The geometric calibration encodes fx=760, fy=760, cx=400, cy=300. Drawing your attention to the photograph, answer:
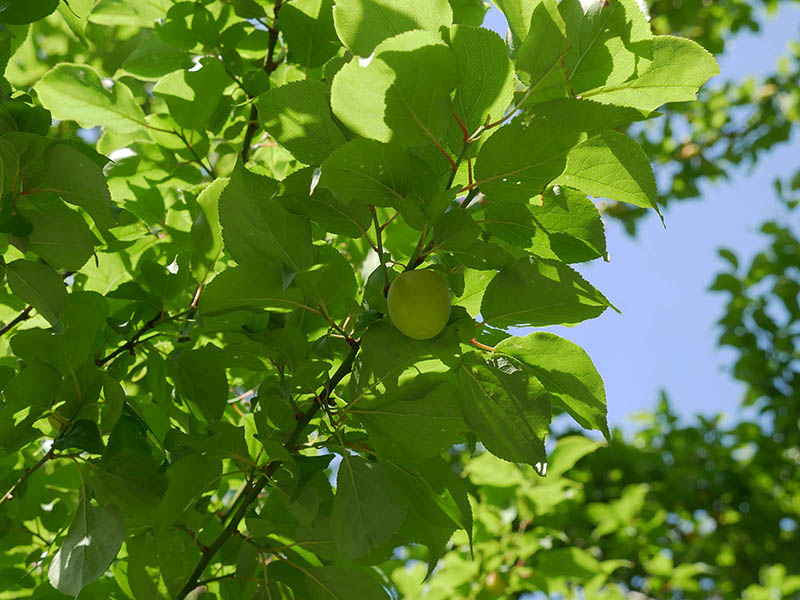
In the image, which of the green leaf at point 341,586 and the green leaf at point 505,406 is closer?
Answer: the green leaf at point 505,406

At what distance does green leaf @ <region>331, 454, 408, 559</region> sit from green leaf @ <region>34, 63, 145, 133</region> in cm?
69

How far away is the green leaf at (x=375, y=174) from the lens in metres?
0.62

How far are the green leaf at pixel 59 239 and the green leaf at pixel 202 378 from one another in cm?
16

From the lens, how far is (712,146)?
3.89 meters

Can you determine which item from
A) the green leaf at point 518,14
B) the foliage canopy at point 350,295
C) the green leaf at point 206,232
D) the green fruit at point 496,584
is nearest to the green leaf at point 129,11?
the foliage canopy at point 350,295

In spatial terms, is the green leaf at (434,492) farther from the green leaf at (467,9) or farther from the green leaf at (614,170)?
the green leaf at (467,9)

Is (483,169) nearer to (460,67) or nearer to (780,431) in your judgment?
(460,67)

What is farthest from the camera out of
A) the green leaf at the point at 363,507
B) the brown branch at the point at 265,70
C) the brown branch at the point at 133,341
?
the brown branch at the point at 265,70

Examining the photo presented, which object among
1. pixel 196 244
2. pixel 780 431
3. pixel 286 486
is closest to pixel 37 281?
pixel 196 244

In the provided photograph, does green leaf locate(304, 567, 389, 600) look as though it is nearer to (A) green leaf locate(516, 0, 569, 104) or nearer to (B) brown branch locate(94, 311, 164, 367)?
(B) brown branch locate(94, 311, 164, 367)

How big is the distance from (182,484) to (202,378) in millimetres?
151

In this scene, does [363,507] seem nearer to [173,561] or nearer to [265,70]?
[173,561]

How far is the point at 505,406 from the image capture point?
684mm

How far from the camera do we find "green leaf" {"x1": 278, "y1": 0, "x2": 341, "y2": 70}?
3.42 ft
